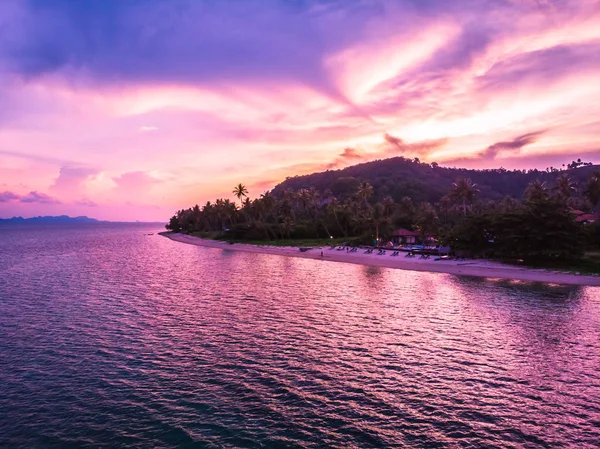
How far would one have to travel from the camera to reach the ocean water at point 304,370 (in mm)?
17000

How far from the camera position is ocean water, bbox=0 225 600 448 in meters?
17.0

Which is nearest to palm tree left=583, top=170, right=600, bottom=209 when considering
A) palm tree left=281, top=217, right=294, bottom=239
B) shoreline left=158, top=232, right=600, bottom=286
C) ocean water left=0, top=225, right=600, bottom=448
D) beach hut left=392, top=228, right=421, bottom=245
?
beach hut left=392, top=228, right=421, bottom=245

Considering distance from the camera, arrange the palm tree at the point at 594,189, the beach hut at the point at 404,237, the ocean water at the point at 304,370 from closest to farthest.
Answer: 1. the ocean water at the point at 304,370
2. the palm tree at the point at 594,189
3. the beach hut at the point at 404,237

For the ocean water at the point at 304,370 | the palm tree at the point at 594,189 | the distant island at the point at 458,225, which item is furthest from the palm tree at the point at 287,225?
the ocean water at the point at 304,370

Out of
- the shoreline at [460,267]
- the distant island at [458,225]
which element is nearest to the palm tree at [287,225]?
the distant island at [458,225]

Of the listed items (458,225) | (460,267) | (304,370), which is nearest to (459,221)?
(458,225)

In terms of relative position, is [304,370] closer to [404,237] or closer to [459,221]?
[459,221]

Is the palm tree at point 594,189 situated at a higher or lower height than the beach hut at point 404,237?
higher

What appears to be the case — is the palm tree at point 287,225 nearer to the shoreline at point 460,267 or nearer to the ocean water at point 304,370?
the shoreline at point 460,267

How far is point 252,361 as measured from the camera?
25.1m

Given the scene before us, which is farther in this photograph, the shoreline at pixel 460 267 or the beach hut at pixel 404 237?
the beach hut at pixel 404 237

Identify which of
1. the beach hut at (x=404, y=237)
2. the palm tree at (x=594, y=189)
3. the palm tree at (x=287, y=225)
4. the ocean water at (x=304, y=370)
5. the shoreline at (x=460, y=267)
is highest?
the palm tree at (x=594, y=189)

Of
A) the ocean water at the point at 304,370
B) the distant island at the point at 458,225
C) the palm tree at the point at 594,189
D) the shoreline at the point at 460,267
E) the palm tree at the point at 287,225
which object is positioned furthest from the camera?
the palm tree at the point at 287,225

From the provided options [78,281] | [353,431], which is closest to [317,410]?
[353,431]
